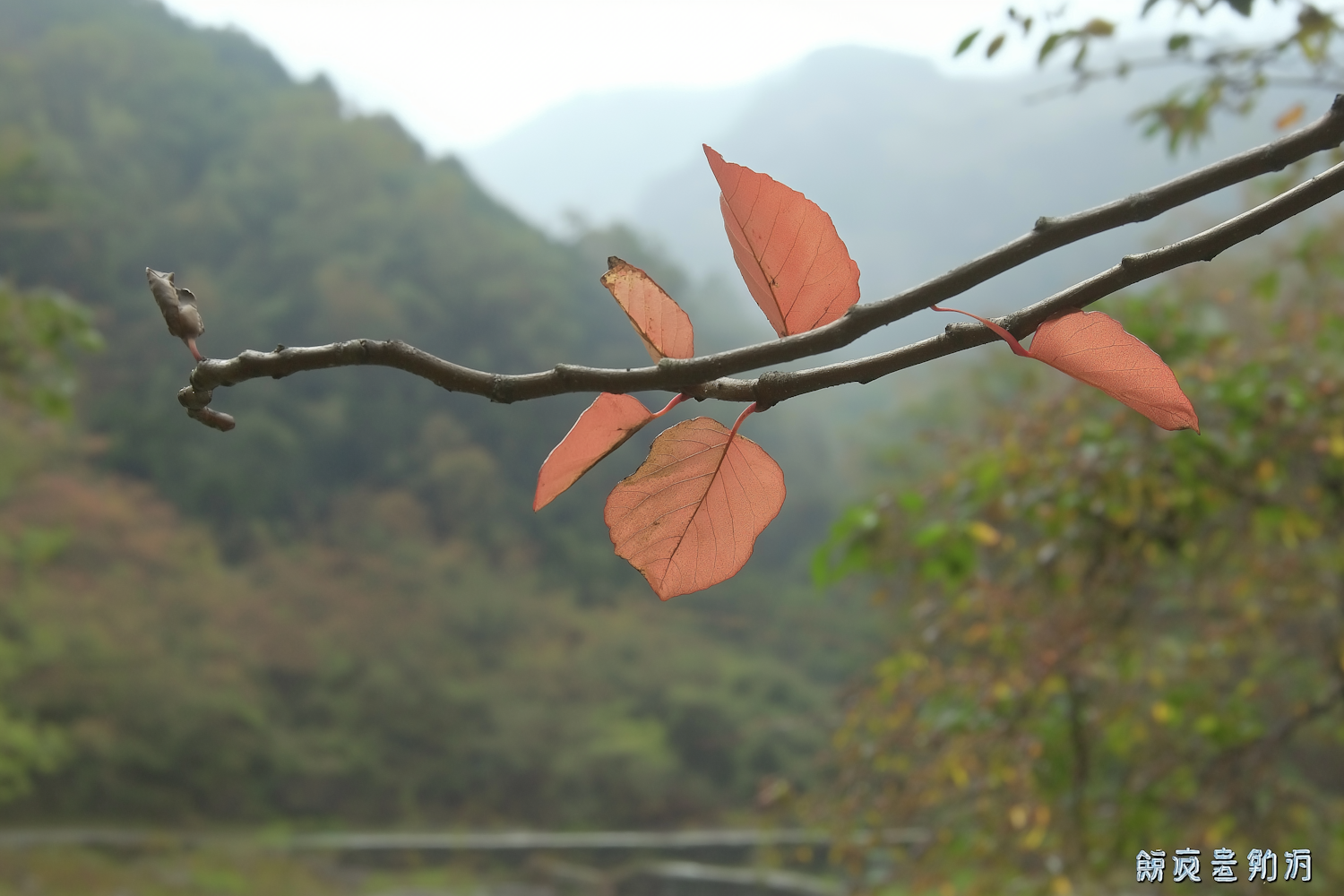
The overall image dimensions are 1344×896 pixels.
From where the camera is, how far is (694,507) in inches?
6.3

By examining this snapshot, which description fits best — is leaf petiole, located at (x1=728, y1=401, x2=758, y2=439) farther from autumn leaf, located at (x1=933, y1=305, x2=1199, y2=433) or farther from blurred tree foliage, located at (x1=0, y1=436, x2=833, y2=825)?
blurred tree foliage, located at (x1=0, y1=436, x2=833, y2=825)

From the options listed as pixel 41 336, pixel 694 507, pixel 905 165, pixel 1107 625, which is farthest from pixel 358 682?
pixel 905 165

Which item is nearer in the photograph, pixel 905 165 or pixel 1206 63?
pixel 1206 63

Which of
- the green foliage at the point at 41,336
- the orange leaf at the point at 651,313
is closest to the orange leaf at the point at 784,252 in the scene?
the orange leaf at the point at 651,313

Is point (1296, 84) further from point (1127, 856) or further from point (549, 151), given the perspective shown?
point (549, 151)

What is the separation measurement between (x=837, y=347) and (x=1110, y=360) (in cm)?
4

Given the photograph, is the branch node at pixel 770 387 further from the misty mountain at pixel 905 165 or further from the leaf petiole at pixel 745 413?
the misty mountain at pixel 905 165

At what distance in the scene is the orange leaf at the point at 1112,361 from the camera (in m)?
0.14

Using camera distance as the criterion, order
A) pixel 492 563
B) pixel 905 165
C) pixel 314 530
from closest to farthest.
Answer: pixel 314 530 → pixel 492 563 → pixel 905 165

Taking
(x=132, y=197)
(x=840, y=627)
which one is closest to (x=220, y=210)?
(x=132, y=197)

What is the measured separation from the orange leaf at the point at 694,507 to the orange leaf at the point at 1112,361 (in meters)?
0.05

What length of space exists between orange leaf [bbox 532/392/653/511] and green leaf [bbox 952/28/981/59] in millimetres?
702

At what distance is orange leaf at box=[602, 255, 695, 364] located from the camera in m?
0.15

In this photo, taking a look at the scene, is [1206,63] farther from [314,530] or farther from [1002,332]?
[314,530]
